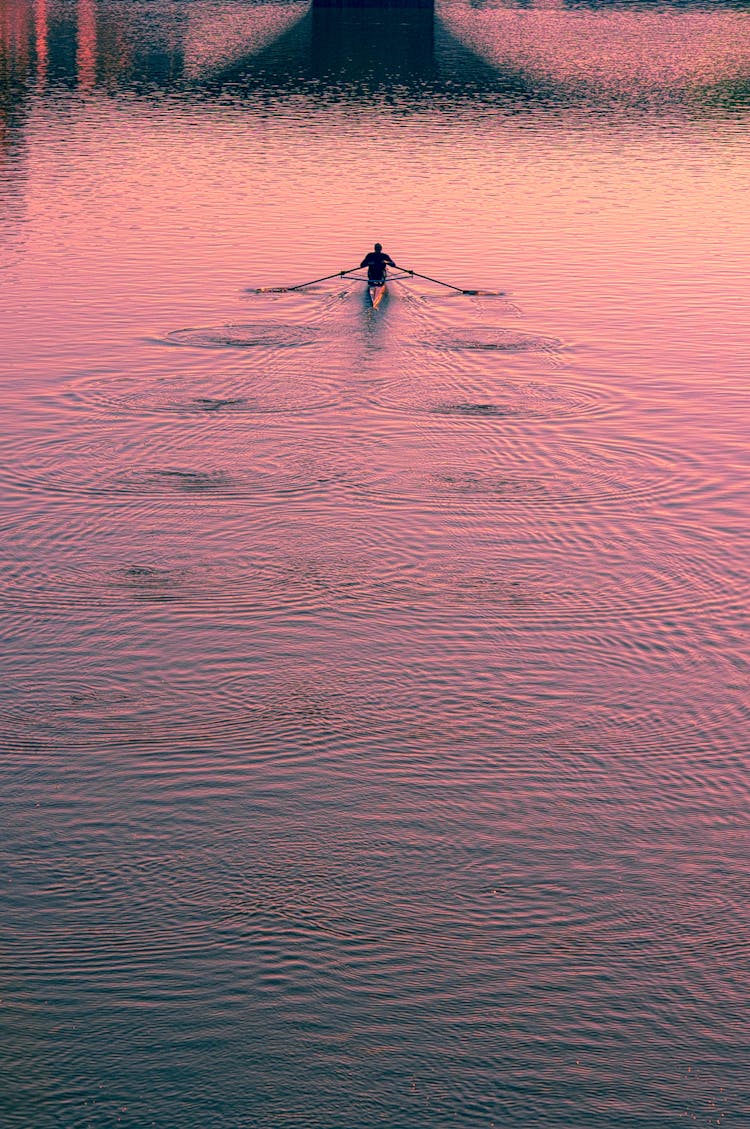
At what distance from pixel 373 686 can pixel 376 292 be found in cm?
2516

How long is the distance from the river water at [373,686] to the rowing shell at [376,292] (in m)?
0.33

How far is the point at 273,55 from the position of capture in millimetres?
109562

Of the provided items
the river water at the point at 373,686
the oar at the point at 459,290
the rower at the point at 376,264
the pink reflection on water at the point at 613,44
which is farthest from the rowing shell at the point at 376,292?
the pink reflection on water at the point at 613,44

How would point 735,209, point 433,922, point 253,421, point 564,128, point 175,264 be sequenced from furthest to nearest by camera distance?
point 564,128 < point 735,209 < point 175,264 < point 253,421 < point 433,922

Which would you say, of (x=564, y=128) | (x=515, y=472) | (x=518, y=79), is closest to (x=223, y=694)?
(x=515, y=472)

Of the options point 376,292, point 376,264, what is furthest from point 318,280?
point 376,292

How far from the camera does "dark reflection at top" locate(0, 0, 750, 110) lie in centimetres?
9538

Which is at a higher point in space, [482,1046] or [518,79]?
[518,79]

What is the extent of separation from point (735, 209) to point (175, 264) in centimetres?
2580

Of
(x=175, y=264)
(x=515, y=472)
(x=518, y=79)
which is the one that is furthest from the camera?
(x=518, y=79)

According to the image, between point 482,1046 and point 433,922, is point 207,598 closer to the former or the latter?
point 433,922

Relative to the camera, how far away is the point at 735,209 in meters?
60.9

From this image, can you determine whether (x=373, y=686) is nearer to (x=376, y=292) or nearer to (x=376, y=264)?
(x=376, y=292)

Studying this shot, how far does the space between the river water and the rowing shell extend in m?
0.33
